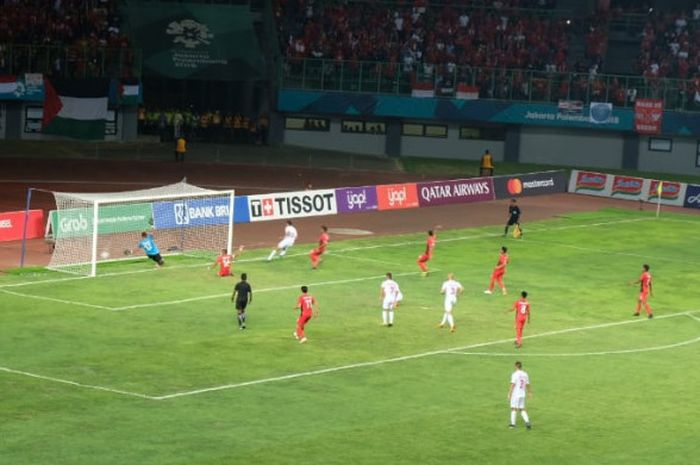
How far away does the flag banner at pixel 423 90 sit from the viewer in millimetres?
90062

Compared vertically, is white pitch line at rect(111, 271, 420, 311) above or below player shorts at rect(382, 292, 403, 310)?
below

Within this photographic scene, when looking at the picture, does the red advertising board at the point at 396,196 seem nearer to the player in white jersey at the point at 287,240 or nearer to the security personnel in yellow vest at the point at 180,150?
the player in white jersey at the point at 287,240

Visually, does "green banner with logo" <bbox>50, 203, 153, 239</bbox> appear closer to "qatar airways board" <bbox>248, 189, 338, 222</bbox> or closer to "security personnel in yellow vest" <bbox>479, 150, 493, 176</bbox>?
"qatar airways board" <bbox>248, 189, 338, 222</bbox>

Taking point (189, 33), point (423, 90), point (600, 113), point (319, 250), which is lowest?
point (319, 250)

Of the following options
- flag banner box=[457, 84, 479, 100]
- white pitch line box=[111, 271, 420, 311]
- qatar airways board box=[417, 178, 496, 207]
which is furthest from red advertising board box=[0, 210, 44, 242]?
flag banner box=[457, 84, 479, 100]

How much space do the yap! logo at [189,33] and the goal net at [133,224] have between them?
3307cm

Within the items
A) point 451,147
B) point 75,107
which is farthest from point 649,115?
point 75,107

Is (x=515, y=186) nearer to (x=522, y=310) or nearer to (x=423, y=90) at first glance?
(x=423, y=90)

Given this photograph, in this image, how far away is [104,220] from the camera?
5422cm

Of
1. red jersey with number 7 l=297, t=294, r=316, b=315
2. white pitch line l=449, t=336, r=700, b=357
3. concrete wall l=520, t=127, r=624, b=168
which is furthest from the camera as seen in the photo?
concrete wall l=520, t=127, r=624, b=168

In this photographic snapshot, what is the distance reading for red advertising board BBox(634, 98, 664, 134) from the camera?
88.1 m

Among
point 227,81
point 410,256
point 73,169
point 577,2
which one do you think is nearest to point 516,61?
point 577,2

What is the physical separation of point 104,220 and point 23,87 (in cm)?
3124

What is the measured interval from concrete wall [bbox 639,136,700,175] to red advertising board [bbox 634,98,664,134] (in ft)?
8.16
